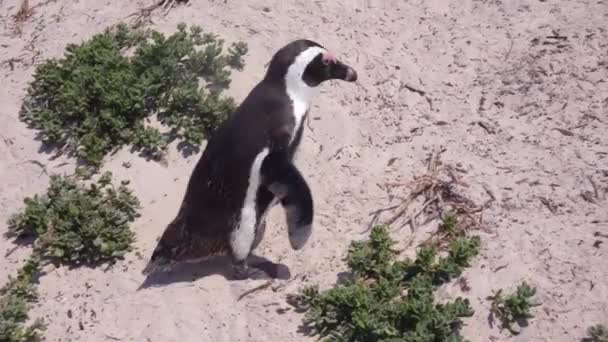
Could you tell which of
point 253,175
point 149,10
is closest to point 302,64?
point 253,175

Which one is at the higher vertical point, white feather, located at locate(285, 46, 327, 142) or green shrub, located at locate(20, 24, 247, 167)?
white feather, located at locate(285, 46, 327, 142)

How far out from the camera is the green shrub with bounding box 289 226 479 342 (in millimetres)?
3088

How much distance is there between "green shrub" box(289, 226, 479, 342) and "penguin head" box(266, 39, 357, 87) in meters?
0.80

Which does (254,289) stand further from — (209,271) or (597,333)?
(597,333)

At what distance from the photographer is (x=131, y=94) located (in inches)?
171

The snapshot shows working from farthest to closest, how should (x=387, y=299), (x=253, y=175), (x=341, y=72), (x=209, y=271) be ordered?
(x=209, y=271)
(x=341, y=72)
(x=253, y=175)
(x=387, y=299)

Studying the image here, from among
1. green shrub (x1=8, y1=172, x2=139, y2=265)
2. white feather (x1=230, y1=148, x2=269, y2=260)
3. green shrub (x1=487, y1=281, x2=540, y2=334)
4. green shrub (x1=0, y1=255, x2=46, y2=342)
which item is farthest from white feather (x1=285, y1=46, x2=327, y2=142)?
green shrub (x1=0, y1=255, x2=46, y2=342)

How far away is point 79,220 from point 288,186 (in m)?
1.19

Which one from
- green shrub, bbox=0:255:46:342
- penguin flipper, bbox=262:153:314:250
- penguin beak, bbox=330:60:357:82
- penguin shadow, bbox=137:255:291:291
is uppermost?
penguin beak, bbox=330:60:357:82

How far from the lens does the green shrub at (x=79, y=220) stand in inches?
147

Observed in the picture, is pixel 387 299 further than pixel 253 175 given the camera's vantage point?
No

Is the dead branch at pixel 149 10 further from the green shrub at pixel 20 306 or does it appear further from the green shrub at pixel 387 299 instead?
the green shrub at pixel 387 299

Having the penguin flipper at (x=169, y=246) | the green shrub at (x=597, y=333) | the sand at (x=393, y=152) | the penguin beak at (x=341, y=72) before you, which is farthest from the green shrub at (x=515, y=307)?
the penguin flipper at (x=169, y=246)

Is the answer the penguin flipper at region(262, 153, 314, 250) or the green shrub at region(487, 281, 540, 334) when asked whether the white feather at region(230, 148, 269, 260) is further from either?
the green shrub at region(487, 281, 540, 334)
